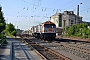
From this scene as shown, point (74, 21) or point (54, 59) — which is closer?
point (54, 59)

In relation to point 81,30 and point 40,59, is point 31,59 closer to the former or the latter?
point 40,59

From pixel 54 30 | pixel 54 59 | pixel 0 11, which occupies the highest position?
pixel 0 11

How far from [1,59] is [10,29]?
82504 mm

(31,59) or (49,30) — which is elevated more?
(49,30)

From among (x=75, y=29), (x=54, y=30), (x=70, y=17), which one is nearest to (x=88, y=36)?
(x=75, y=29)

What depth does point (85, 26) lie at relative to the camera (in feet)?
194

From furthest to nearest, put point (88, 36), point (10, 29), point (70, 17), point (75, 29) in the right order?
1. point (70, 17)
2. point (10, 29)
3. point (75, 29)
4. point (88, 36)

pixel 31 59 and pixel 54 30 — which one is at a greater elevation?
pixel 54 30

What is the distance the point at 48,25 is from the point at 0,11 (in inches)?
552

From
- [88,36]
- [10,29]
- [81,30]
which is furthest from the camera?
[10,29]

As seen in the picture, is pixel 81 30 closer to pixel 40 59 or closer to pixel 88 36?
pixel 88 36

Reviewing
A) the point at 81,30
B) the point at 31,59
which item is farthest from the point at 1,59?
the point at 81,30

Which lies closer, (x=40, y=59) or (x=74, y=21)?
(x=40, y=59)

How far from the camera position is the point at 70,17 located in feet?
376
